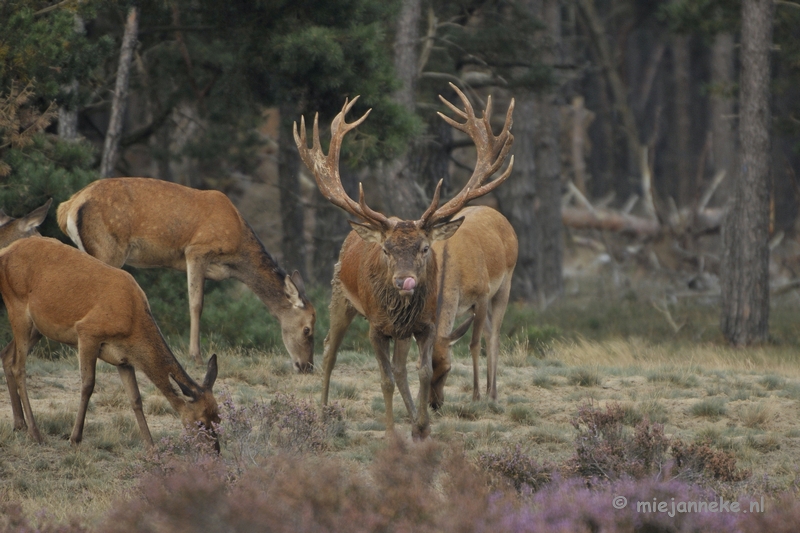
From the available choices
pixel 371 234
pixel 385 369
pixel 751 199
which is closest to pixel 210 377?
pixel 385 369

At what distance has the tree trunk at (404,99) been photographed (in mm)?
15461

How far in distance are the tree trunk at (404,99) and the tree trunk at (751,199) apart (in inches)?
186

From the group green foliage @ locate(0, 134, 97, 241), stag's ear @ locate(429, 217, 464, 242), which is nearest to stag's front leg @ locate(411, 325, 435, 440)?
stag's ear @ locate(429, 217, 464, 242)

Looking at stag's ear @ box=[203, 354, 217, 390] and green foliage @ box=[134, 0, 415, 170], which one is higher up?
green foliage @ box=[134, 0, 415, 170]

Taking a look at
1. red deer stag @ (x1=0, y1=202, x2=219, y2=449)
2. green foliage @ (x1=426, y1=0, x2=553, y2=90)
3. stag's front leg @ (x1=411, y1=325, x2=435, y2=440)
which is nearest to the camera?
red deer stag @ (x1=0, y1=202, x2=219, y2=449)

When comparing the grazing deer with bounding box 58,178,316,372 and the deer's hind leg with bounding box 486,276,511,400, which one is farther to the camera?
the grazing deer with bounding box 58,178,316,372

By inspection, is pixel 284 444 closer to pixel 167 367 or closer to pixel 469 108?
pixel 167 367

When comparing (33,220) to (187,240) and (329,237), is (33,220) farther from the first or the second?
(329,237)

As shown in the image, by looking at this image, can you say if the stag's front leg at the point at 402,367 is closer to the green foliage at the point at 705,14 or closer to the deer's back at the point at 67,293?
the deer's back at the point at 67,293

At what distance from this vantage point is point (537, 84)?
17.0 m

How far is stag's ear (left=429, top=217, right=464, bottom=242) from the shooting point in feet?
24.5

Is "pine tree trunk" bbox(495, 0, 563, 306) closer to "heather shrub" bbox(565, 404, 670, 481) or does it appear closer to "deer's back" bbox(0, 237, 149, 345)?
"deer's back" bbox(0, 237, 149, 345)

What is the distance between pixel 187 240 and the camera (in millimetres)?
10789

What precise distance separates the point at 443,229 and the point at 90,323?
2553 mm
